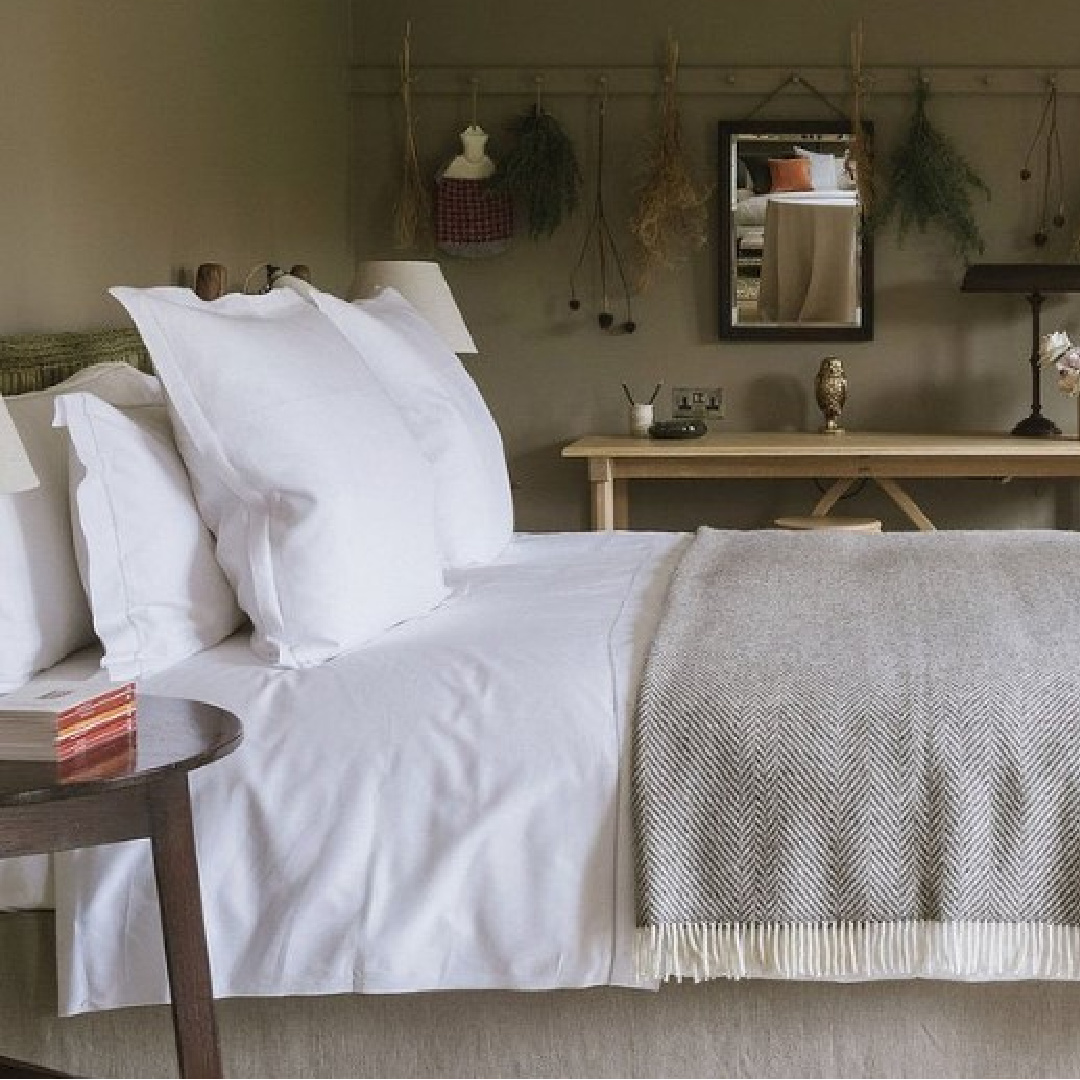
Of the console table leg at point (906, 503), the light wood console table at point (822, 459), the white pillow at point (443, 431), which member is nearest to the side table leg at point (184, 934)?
the white pillow at point (443, 431)

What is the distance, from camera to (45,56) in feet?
9.69

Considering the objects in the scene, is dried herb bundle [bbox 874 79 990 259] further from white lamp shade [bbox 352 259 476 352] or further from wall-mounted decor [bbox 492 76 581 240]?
white lamp shade [bbox 352 259 476 352]

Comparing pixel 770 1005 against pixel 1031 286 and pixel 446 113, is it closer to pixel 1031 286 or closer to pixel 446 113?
pixel 1031 286

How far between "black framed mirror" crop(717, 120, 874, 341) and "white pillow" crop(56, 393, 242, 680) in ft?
11.9

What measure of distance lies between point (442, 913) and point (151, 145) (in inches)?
85.6

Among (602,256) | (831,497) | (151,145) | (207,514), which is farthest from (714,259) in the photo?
(207,514)

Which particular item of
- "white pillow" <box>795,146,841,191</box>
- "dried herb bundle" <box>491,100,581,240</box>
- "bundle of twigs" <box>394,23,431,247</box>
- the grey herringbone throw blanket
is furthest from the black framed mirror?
the grey herringbone throw blanket

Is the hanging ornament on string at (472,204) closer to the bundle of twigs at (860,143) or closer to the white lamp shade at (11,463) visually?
the bundle of twigs at (860,143)

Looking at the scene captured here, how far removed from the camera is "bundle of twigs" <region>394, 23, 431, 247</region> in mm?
5570

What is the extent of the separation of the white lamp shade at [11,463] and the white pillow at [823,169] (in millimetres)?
4276

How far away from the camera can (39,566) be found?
6.54 ft

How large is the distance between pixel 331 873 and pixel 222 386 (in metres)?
0.65

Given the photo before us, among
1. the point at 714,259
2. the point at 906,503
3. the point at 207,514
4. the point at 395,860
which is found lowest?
the point at 906,503

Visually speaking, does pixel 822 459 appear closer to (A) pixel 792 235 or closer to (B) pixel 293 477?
(A) pixel 792 235
